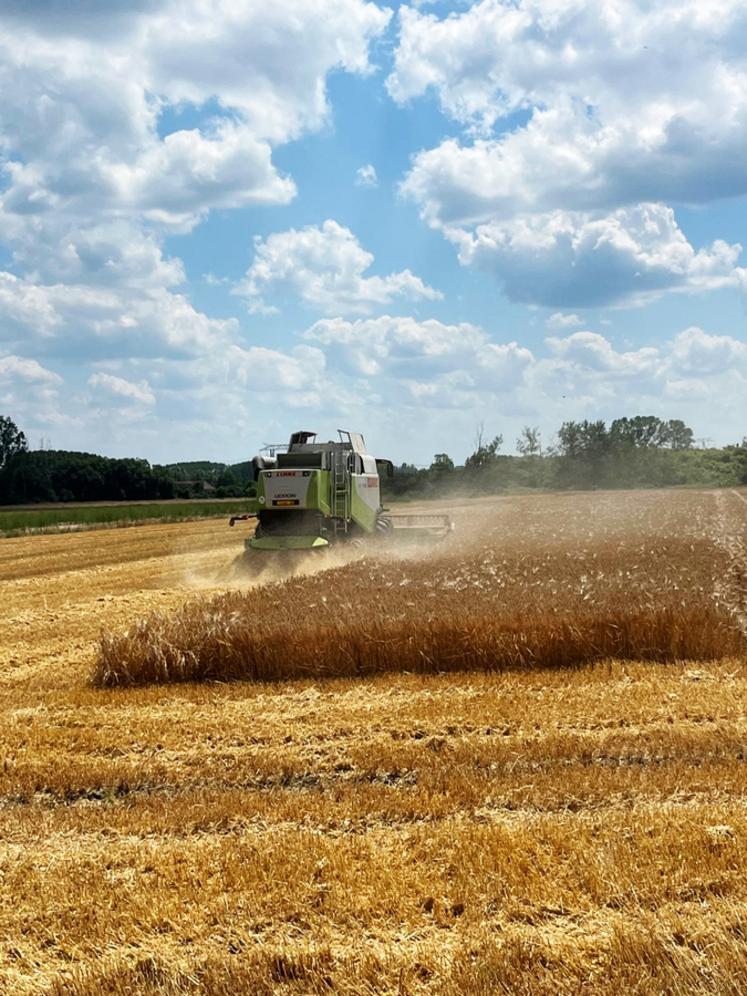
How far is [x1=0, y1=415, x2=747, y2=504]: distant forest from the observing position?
3024 inches

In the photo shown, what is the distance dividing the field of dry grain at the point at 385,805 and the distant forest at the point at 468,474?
170ft

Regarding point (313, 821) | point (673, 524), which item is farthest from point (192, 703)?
point (673, 524)

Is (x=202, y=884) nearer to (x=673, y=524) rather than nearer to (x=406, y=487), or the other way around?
(x=673, y=524)

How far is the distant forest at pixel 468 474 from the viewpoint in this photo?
7681cm

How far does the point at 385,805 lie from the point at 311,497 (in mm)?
13035

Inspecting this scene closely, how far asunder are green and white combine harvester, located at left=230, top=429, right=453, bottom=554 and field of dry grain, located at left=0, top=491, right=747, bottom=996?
18.1 ft

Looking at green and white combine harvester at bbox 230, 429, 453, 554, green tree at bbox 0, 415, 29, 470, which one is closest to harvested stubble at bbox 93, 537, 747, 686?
green and white combine harvester at bbox 230, 429, 453, 554

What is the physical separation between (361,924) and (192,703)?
5153mm

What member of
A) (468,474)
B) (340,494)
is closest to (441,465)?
(468,474)

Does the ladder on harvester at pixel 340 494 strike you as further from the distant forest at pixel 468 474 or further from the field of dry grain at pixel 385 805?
the distant forest at pixel 468 474

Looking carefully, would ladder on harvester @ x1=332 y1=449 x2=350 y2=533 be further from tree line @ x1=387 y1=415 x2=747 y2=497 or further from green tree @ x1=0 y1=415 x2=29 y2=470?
green tree @ x1=0 y1=415 x2=29 y2=470

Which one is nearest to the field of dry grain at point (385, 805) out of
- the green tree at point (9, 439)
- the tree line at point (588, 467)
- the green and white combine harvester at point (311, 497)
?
the green and white combine harvester at point (311, 497)

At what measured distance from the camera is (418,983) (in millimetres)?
4172

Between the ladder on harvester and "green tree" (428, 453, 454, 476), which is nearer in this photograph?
the ladder on harvester
